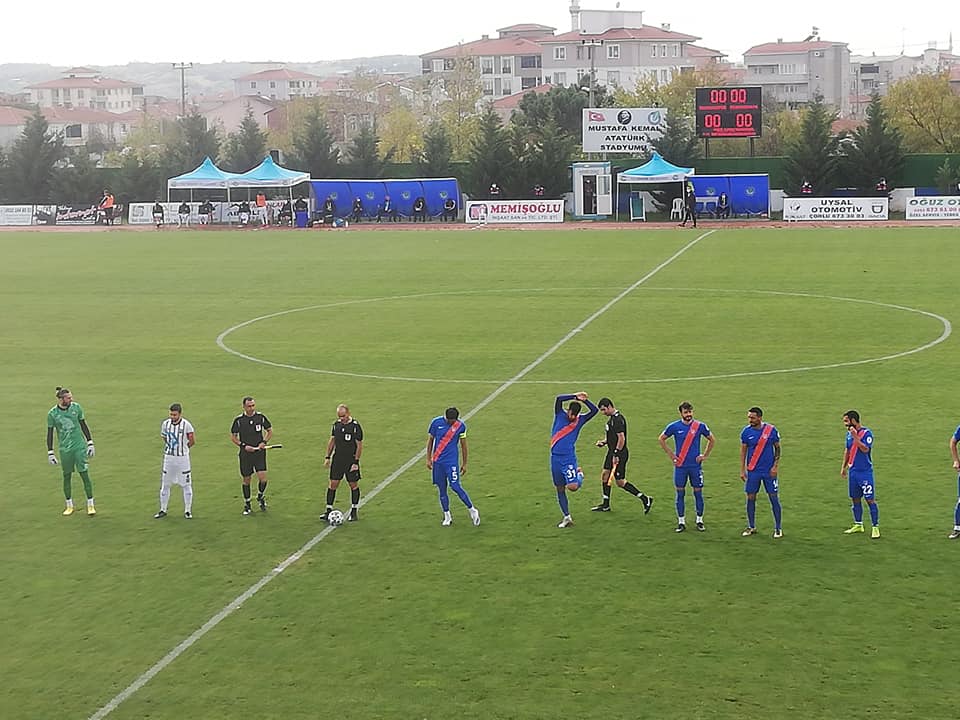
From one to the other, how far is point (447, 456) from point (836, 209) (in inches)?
2152

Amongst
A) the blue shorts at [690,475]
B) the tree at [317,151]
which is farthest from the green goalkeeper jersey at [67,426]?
the tree at [317,151]

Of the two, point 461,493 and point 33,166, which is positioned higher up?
point 33,166

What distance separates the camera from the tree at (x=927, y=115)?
9362 centimetres

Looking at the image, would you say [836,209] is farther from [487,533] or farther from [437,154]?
[487,533]

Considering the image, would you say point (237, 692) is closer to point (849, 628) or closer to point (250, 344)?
point (849, 628)

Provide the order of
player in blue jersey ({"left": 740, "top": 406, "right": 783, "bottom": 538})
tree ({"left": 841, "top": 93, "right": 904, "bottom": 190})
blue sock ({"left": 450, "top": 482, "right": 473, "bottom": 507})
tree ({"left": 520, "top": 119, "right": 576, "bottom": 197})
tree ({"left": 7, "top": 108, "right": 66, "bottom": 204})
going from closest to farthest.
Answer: player in blue jersey ({"left": 740, "top": 406, "right": 783, "bottom": 538}) < blue sock ({"left": 450, "top": 482, "right": 473, "bottom": 507}) < tree ({"left": 841, "top": 93, "right": 904, "bottom": 190}) < tree ({"left": 520, "top": 119, "right": 576, "bottom": 197}) < tree ({"left": 7, "top": 108, "right": 66, "bottom": 204})

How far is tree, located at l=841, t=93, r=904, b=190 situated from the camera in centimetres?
7431

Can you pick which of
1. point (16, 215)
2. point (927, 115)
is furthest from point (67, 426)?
point (927, 115)

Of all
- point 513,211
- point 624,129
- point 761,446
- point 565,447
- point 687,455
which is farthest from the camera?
point 624,129

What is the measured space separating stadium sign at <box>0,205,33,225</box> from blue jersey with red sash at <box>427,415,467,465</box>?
222 ft

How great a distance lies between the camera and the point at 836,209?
227 feet

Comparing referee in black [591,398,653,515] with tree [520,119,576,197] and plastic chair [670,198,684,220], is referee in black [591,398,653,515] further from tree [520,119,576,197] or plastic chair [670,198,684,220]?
tree [520,119,576,197]

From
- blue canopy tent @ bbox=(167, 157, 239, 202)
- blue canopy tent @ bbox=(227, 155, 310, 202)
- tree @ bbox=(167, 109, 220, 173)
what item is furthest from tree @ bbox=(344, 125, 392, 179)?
blue canopy tent @ bbox=(167, 157, 239, 202)

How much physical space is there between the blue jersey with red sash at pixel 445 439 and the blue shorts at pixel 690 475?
9.12ft
